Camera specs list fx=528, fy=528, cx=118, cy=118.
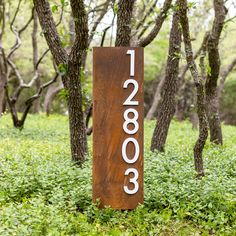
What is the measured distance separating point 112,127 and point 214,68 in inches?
219

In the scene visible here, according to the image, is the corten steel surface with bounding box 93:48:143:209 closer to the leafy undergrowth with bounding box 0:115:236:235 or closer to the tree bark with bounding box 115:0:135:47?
the leafy undergrowth with bounding box 0:115:236:235

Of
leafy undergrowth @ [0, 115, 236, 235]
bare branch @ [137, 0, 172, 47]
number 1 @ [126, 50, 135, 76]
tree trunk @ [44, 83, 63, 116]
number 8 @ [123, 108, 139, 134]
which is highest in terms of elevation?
bare branch @ [137, 0, 172, 47]

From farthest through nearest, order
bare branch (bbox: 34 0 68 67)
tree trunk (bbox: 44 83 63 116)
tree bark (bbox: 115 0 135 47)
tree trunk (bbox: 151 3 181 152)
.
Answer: tree trunk (bbox: 44 83 63 116), tree trunk (bbox: 151 3 181 152), bare branch (bbox: 34 0 68 67), tree bark (bbox: 115 0 135 47)

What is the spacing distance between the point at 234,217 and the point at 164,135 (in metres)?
4.59

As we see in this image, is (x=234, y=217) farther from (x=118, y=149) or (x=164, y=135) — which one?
(x=164, y=135)

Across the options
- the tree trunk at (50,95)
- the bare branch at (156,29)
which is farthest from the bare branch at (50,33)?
the tree trunk at (50,95)

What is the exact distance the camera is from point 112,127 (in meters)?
A: 5.75

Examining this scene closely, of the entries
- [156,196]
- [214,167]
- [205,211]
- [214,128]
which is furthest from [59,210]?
[214,128]

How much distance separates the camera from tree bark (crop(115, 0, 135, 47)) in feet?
23.9

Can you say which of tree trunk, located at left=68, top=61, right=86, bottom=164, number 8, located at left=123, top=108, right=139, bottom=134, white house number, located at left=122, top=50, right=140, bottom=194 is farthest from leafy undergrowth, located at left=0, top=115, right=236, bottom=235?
number 8, located at left=123, top=108, right=139, bottom=134

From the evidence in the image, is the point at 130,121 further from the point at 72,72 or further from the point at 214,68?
the point at 214,68

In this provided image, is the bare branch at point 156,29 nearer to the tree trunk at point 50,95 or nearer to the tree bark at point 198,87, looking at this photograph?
the tree bark at point 198,87

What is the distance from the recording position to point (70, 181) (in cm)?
630

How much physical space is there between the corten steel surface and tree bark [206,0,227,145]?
15.9 ft
